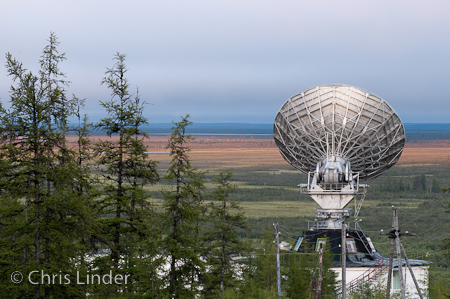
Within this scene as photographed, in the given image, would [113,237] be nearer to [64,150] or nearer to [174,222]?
[174,222]

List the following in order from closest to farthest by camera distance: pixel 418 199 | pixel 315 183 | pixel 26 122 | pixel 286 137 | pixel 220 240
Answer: pixel 26 122 < pixel 220 240 < pixel 315 183 < pixel 286 137 < pixel 418 199

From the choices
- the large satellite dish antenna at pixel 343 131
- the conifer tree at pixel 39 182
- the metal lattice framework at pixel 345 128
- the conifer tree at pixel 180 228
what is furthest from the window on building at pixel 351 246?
the conifer tree at pixel 39 182

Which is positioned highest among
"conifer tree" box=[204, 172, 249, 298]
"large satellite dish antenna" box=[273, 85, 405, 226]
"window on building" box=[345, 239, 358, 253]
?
"large satellite dish antenna" box=[273, 85, 405, 226]

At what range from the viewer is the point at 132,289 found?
45250mm

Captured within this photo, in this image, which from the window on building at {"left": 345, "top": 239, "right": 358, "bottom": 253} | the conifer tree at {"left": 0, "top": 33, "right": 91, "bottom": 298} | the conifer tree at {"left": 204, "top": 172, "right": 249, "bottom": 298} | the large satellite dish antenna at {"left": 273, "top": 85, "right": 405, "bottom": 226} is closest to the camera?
the conifer tree at {"left": 0, "top": 33, "right": 91, "bottom": 298}

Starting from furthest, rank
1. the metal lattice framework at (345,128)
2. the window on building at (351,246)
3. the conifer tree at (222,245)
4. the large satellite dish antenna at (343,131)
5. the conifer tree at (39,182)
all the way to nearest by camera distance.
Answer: the metal lattice framework at (345,128)
the large satellite dish antenna at (343,131)
the window on building at (351,246)
the conifer tree at (222,245)
the conifer tree at (39,182)

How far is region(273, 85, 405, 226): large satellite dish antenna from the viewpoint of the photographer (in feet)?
222

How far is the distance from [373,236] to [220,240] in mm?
60937

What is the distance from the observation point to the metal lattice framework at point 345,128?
67.9m

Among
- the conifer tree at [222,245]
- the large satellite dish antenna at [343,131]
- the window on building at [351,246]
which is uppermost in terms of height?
the large satellite dish antenna at [343,131]

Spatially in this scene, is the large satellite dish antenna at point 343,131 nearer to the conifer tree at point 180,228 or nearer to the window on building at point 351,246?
the window on building at point 351,246

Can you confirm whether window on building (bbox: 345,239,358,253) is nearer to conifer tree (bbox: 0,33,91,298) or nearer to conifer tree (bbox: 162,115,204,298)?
conifer tree (bbox: 162,115,204,298)

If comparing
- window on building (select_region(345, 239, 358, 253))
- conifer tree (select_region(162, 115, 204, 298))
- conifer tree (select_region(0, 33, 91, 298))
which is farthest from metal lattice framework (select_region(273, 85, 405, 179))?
conifer tree (select_region(0, 33, 91, 298))

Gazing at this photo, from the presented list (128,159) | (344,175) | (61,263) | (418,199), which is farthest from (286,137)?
(418,199)
